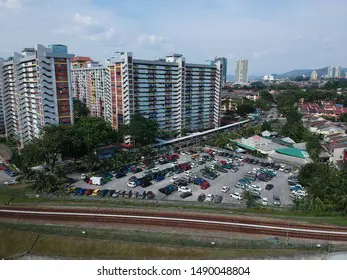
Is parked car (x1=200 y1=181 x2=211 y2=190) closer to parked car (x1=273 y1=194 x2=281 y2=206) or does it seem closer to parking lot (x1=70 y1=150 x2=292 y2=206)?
parking lot (x1=70 y1=150 x2=292 y2=206)

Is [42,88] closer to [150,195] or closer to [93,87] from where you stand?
[150,195]

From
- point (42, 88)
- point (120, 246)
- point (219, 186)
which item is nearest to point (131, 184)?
point (219, 186)

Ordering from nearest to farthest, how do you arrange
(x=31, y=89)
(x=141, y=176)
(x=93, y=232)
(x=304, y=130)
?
(x=93, y=232) → (x=141, y=176) → (x=31, y=89) → (x=304, y=130)

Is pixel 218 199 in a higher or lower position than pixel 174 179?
lower

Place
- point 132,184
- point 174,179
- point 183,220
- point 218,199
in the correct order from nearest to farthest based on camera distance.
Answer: point 183,220
point 218,199
point 132,184
point 174,179

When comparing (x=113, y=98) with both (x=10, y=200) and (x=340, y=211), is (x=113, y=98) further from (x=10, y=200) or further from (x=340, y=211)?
(x=340, y=211)

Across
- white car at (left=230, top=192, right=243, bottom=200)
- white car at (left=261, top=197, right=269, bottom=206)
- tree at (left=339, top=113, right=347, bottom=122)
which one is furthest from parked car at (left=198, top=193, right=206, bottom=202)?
tree at (left=339, top=113, right=347, bottom=122)

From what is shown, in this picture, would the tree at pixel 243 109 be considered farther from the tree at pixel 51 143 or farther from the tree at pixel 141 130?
the tree at pixel 51 143
